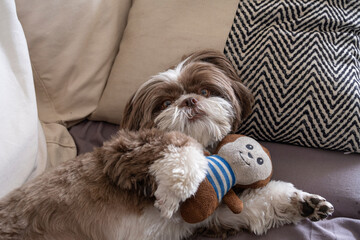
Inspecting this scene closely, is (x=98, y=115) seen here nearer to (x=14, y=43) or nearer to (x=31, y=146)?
(x=31, y=146)

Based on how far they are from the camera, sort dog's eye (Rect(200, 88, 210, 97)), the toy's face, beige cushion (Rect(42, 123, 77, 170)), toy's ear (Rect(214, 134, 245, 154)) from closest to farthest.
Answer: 1. the toy's face
2. toy's ear (Rect(214, 134, 245, 154))
3. dog's eye (Rect(200, 88, 210, 97))
4. beige cushion (Rect(42, 123, 77, 170))

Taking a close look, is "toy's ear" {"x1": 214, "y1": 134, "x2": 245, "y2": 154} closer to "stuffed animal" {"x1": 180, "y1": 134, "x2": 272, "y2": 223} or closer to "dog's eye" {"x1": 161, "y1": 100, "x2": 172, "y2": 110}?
"stuffed animal" {"x1": 180, "y1": 134, "x2": 272, "y2": 223}

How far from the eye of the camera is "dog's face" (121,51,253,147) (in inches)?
37.4

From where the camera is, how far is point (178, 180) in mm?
722

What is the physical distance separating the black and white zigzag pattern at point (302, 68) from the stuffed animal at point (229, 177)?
320mm

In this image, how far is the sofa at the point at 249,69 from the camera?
1106mm

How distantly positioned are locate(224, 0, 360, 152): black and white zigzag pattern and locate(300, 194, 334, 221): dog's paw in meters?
0.35

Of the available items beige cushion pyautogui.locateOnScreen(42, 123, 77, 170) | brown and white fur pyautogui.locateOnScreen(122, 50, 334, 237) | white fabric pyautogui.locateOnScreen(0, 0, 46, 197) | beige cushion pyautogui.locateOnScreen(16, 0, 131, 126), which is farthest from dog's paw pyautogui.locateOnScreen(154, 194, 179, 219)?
beige cushion pyautogui.locateOnScreen(16, 0, 131, 126)

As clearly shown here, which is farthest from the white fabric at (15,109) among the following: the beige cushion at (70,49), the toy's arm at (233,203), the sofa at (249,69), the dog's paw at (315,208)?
the dog's paw at (315,208)

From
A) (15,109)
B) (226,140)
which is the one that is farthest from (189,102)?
(15,109)

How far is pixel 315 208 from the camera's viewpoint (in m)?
0.86

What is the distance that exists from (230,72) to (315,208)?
22.0 inches

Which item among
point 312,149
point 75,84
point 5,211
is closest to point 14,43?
point 75,84

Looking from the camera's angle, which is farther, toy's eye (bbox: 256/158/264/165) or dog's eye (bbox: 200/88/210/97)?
dog's eye (bbox: 200/88/210/97)
